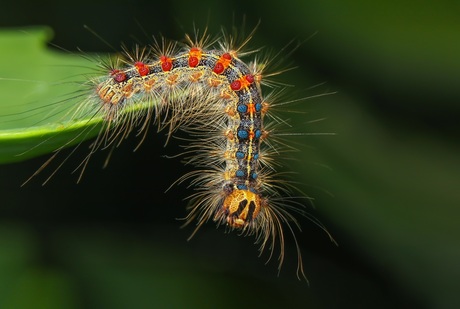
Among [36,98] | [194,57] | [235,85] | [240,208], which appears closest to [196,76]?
[194,57]

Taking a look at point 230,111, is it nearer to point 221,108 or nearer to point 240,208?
point 221,108

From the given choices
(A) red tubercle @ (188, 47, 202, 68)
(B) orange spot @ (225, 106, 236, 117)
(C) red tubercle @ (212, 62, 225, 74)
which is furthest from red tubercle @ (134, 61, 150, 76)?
(B) orange spot @ (225, 106, 236, 117)

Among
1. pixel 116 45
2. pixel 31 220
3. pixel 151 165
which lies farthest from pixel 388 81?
pixel 31 220

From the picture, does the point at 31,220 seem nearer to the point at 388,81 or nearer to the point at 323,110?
the point at 323,110

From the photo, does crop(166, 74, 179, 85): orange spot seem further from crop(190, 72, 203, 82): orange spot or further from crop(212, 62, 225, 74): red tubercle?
crop(212, 62, 225, 74): red tubercle

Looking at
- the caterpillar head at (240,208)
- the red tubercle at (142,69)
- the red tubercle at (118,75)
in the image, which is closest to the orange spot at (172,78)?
the red tubercle at (142,69)

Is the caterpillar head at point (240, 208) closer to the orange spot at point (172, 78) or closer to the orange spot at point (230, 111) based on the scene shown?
the orange spot at point (230, 111)
